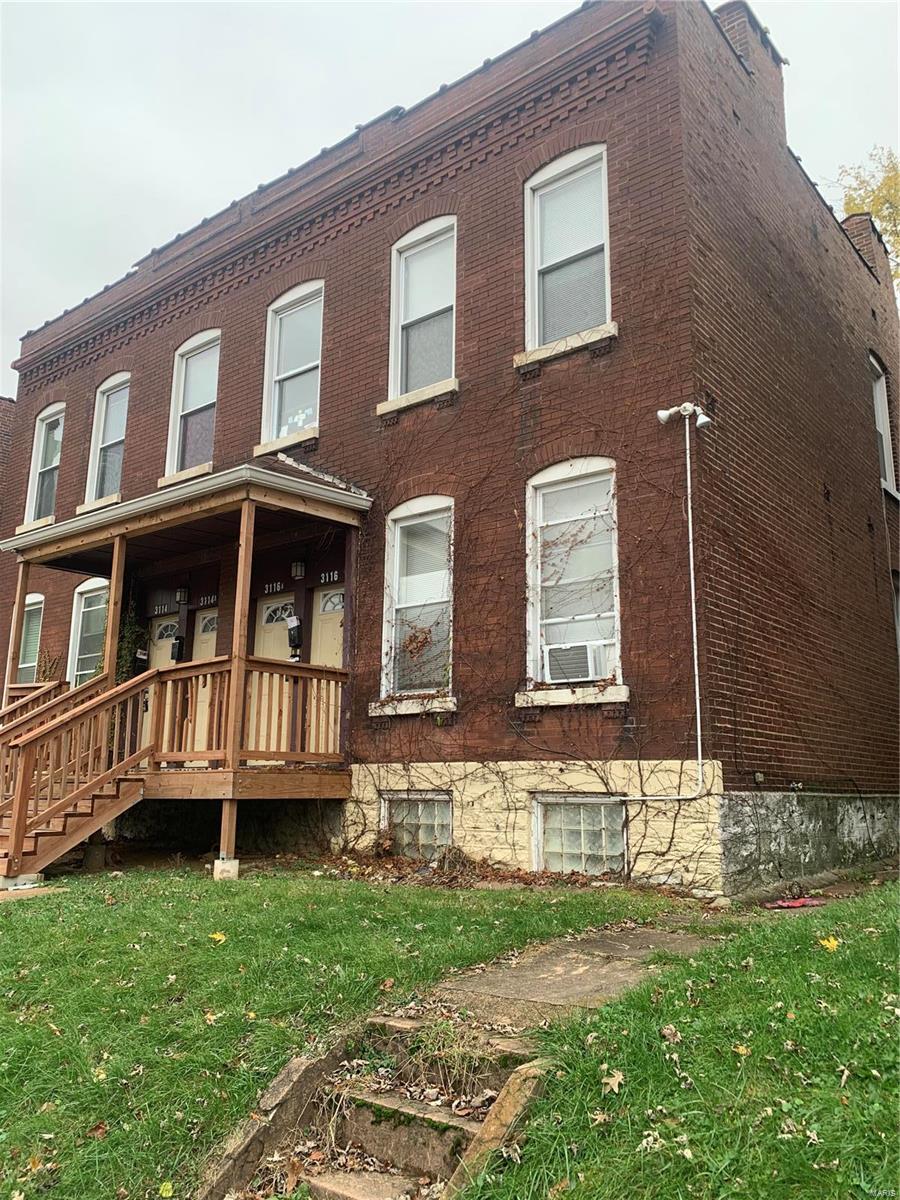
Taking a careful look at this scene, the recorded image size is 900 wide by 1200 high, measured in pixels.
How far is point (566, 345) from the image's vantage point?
9.70 m

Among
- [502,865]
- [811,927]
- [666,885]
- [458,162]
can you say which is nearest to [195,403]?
[458,162]

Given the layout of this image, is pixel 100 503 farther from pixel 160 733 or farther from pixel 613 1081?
pixel 613 1081

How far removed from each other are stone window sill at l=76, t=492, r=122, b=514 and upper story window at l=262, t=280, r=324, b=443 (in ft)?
10.8

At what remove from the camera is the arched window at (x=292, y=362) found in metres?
12.5

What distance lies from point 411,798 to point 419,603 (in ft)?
6.86

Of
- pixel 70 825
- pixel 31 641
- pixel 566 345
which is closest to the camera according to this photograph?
pixel 70 825

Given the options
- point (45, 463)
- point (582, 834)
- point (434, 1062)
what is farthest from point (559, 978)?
point (45, 463)

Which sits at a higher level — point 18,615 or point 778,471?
point 778,471

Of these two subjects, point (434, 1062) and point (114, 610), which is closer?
point (434, 1062)

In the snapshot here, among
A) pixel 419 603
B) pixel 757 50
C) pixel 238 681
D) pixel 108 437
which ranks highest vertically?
pixel 757 50

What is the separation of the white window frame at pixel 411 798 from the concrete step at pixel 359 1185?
5750 mm

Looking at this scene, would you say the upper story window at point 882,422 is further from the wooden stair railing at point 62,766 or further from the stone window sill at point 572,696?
the wooden stair railing at point 62,766

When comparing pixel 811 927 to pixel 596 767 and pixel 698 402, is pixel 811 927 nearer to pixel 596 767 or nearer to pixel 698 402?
pixel 596 767

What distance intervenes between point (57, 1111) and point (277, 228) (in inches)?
458
